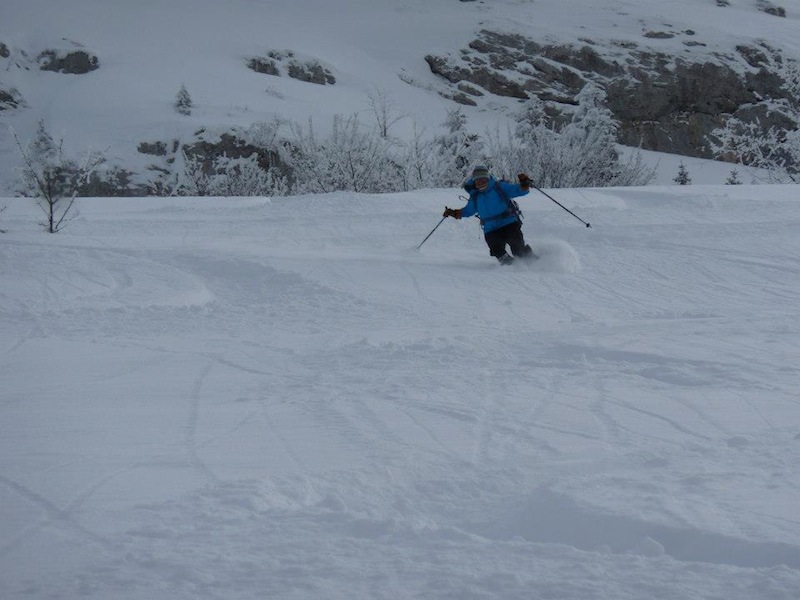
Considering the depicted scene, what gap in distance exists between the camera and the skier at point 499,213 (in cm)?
848

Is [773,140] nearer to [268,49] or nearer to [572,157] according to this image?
[572,157]

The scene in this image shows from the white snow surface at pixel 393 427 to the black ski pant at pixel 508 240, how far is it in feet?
0.79

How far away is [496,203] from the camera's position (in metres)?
8.53

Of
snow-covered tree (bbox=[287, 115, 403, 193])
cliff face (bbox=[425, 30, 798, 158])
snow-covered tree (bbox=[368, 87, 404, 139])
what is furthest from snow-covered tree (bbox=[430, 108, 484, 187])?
cliff face (bbox=[425, 30, 798, 158])

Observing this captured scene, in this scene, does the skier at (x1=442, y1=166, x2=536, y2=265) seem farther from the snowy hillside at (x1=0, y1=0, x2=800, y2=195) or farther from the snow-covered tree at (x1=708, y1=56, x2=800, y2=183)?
the snowy hillside at (x1=0, y1=0, x2=800, y2=195)

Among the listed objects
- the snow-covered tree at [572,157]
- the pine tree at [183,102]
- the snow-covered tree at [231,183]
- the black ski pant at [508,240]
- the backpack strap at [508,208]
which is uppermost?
the backpack strap at [508,208]

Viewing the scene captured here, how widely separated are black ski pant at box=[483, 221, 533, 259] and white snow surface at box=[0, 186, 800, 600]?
242mm

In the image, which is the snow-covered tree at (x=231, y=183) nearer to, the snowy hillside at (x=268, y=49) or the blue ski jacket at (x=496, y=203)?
the snowy hillside at (x=268, y=49)

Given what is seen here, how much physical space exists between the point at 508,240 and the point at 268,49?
3340 cm

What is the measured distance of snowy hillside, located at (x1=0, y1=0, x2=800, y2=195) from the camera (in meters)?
29.9

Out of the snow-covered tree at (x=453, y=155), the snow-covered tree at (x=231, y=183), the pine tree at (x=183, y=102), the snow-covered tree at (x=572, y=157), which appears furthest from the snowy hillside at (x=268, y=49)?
the snow-covered tree at (x=572, y=157)

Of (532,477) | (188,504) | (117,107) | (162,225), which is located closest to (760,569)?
(532,477)

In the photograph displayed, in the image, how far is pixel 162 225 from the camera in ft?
33.3

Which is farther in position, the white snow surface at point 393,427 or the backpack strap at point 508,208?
the backpack strap at point 508,208
